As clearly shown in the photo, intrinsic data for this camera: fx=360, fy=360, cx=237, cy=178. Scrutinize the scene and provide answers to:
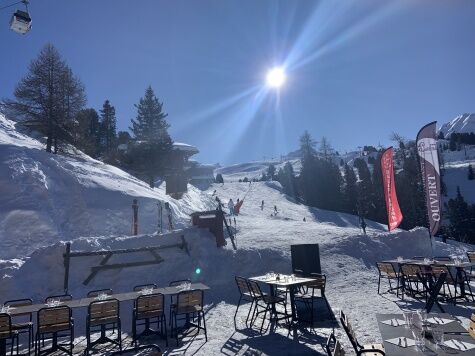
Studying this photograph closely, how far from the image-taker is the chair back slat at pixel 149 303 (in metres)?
8.30

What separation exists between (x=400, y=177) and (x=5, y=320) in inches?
2180

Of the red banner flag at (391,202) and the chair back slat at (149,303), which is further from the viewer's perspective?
the red banner flag at (391,202)

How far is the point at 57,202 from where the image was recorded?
21.2 metres

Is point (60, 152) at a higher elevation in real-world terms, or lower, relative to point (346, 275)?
higher

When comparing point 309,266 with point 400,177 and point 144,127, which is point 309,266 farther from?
point 400,177

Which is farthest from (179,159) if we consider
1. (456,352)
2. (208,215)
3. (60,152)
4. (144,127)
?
(456,352)

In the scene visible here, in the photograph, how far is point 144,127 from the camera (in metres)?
45.1

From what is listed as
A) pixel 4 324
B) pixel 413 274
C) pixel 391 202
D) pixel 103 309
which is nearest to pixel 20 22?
pixel 4 324

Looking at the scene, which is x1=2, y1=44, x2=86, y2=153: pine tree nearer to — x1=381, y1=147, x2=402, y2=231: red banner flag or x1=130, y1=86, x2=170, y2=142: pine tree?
x1=130, y1=86, x2=170, y2=142: pine tree

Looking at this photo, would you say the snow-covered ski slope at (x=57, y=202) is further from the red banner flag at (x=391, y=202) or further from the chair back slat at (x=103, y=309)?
the red banner flag at (x=391, y=202)

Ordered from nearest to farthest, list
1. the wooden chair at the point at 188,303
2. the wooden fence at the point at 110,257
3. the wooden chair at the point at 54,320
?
the wooden chair at the point at 54,320, the wooden chair at the point at 188,303, the wooden fence at the point at 110,257

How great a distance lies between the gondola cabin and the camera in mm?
11094

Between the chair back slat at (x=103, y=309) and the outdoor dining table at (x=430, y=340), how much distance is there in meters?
5.67

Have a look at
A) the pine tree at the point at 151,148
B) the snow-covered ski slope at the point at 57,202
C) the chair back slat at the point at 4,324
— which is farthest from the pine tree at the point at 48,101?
the chair back slat at the point at 4,324
